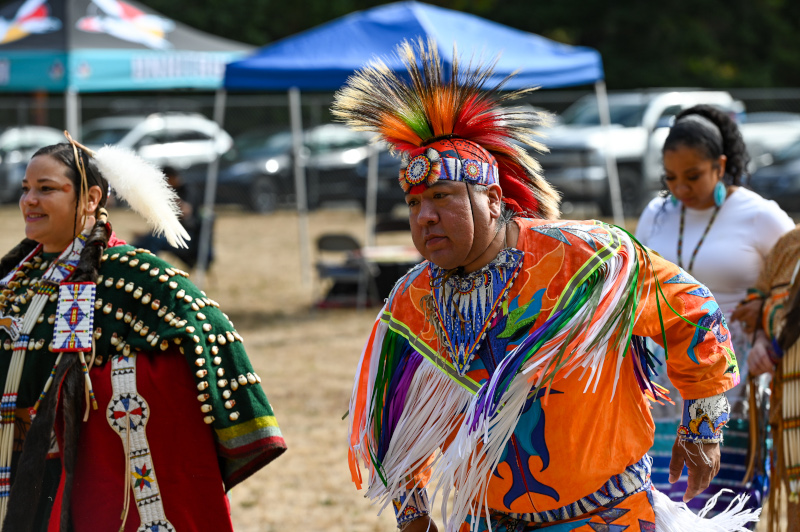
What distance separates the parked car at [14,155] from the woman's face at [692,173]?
1525 cm

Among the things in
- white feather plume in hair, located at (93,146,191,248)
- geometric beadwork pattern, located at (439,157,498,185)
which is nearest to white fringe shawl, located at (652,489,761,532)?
geometric beadwork pattern, located at (439,157,498,185)

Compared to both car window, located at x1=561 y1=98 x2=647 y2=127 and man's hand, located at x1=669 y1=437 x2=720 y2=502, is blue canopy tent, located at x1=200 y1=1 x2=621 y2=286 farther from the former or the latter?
man's hand, located at x1=669 y1=437 x2=720 y2=502

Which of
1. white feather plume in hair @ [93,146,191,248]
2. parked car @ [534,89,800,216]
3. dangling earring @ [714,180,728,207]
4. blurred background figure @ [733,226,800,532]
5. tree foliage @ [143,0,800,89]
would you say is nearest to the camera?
white feather plume in hair @ [93,146,191,248]

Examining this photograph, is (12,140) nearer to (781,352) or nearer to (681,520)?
(781,352)

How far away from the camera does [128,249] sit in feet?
9.35

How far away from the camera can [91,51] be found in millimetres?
9555

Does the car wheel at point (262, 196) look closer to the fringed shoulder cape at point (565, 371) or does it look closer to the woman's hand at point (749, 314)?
the woman's hand at point (749, 314)

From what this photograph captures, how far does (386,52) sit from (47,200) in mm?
6428

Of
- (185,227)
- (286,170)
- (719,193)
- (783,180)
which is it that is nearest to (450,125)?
(719,193)

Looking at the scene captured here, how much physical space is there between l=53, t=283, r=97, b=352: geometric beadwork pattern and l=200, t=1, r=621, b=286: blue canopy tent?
20.1 feet

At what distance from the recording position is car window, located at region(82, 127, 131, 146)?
16906mm

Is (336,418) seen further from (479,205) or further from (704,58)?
(704,58)

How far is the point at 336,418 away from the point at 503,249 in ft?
12.7

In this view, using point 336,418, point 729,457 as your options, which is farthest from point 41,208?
point 336,418
